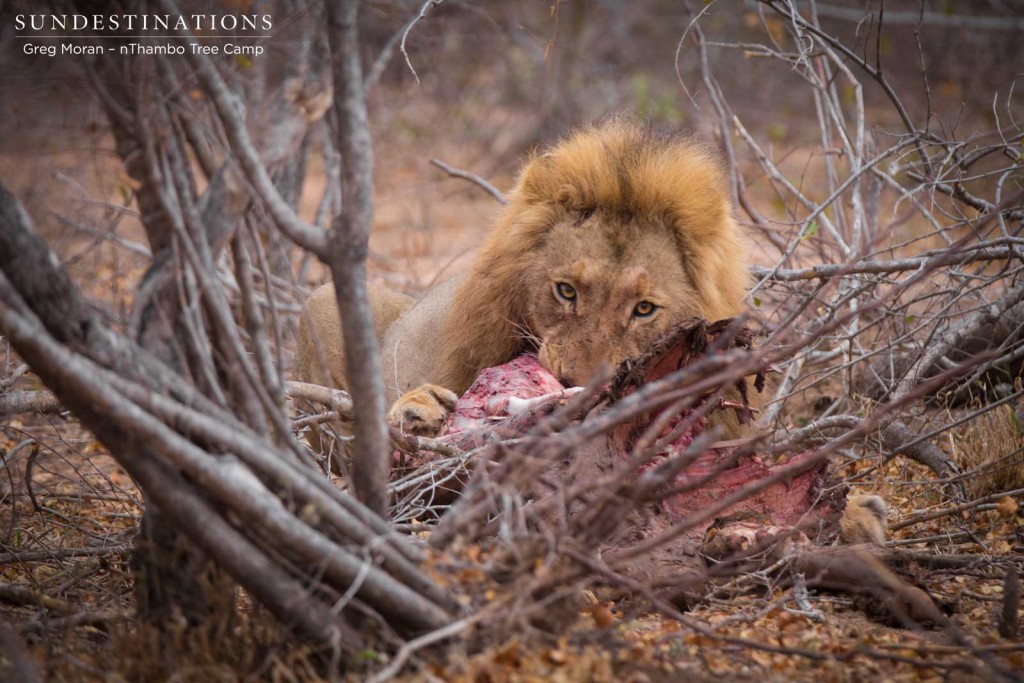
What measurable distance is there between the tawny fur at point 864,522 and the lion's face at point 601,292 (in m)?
0.92

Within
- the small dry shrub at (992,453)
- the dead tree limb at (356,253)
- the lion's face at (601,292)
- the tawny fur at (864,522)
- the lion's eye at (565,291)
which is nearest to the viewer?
the dead tree limb at (356,253)

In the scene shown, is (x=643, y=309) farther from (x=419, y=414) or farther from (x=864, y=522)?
(x=864, y=522)

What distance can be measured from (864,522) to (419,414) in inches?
65.3

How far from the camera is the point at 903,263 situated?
4141 millimetres

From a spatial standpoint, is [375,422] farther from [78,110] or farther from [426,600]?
[78,110]

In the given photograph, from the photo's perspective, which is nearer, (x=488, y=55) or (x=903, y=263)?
(x=903, y=263)

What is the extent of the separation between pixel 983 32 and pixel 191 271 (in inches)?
513

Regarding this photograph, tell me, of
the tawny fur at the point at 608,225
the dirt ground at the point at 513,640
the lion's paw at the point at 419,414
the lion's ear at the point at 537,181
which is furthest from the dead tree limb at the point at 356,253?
the lion's ear at the point at 537,181

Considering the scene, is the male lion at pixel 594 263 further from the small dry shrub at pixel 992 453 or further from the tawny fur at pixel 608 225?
the small dry shrub at pixel 992 453

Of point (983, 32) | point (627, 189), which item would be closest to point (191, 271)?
point (627, 189)

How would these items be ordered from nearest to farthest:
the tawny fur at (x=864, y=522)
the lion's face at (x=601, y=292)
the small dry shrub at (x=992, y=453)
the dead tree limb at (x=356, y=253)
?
the dead tree limb at (x=356, y=253) < the tawny fur at (x=864, y=522) < the lion's face at (x=601, y=292) < the small dry shrub at (x=992, y=453)

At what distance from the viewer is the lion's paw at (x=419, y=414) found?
12.7 ft

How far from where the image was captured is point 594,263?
147 inches

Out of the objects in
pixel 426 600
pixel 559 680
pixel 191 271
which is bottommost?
pixel 559 680
